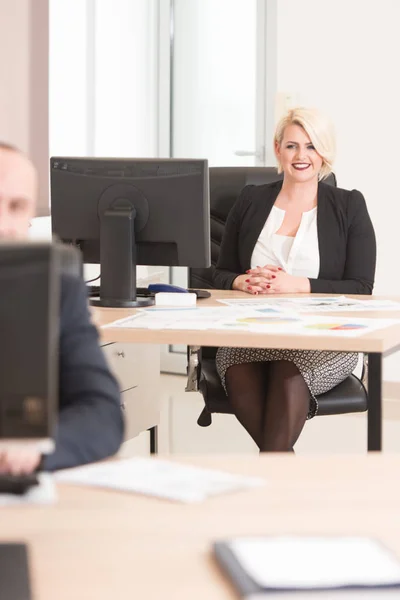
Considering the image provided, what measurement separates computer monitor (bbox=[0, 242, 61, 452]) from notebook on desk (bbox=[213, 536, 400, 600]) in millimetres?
233

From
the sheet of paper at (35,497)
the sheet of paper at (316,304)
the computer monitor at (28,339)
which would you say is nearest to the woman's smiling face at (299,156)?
the sheet of paper at (316,304)

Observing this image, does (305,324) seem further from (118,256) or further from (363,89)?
(363,89)

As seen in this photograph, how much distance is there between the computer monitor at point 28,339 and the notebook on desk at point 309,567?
0.23 m

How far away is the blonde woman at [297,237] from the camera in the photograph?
3168 millimetres

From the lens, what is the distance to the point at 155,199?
9.29 feet

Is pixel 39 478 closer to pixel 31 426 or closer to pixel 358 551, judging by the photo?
pixel 31 426

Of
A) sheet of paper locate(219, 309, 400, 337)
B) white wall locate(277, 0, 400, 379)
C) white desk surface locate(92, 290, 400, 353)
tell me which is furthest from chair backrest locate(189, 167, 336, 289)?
white wall locate(277, 0, 400, 379)

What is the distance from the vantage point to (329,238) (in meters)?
3.32

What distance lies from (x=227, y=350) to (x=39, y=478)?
73.4 inches

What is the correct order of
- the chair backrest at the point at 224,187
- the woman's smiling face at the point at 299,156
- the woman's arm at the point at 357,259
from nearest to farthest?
the woman's arm at the point at 357,259 < the woman's smiling face at the point at 299,156 < the chair backrest at the point at 224,187

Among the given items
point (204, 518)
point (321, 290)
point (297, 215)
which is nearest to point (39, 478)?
point (204, 518)

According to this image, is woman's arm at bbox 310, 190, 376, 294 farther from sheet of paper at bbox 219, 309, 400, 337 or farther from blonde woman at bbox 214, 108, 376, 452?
sheet of paper at bbox 219, 309, 400, 337

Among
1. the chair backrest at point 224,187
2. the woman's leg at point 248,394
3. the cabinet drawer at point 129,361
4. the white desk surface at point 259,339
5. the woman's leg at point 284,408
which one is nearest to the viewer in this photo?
the white desk surface at point 259,339

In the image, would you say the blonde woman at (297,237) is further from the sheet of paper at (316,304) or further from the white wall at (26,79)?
the white wall at (26,79)
